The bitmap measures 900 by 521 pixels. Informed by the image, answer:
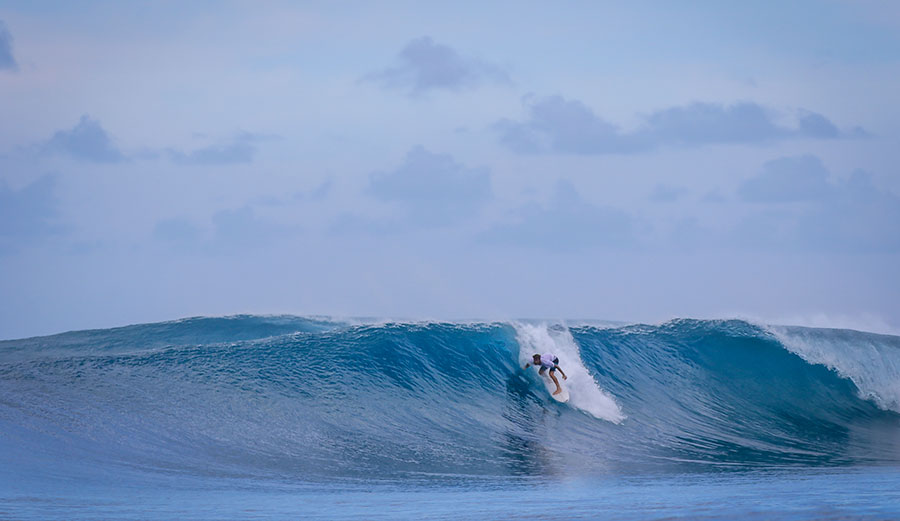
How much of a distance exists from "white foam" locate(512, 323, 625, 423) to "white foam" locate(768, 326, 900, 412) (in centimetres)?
516

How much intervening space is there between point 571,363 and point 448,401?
107 inches

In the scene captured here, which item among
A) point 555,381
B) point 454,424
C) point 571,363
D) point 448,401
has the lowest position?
point 454,424

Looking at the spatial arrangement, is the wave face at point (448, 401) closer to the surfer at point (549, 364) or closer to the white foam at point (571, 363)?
the white foam at point (571, 363)

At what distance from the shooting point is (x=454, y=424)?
42.9 ft

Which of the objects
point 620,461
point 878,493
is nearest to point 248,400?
point 620,461

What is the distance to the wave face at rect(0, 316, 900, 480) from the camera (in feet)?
35.5

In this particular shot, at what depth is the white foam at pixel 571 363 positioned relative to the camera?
14289mm

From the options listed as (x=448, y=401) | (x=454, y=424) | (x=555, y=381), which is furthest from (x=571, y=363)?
(x=454, y=424)

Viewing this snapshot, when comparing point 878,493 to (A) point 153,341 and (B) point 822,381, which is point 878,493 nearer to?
(B) point 822,381

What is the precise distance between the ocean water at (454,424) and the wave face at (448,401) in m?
0.05

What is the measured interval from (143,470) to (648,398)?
8.94 m

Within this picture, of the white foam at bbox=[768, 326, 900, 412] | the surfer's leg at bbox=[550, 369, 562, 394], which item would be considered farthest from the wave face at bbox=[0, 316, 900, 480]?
the surfer's leg at bbox=[550, 369, 562, 394]

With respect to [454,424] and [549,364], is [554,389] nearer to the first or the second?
[549,364]

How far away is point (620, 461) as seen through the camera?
37.8ft
